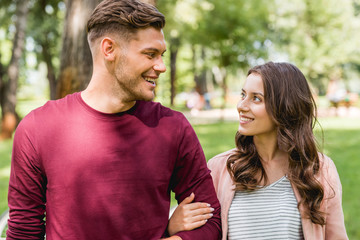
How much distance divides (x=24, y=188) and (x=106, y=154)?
45 centimetres

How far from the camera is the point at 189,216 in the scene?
219 centimetres

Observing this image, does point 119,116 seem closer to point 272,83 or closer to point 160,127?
point 160,127

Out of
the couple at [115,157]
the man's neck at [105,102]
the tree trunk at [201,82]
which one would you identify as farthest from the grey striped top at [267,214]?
the tree trunk at [201,82]

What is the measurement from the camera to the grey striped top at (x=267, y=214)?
2490 millimetres

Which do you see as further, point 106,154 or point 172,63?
point 172,63

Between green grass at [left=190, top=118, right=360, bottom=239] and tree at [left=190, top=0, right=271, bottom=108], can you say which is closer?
green grass at [left=190, top=118, right=360, bottom=239]

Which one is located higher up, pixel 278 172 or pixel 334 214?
pixel 278 172

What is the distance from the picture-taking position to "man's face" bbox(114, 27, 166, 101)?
82.4 inches

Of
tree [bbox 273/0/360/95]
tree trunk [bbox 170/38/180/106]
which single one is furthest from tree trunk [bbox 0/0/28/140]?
tree [bbox 273/0/360/95]

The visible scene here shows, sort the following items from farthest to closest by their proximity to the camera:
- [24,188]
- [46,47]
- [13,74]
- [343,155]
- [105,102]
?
[46,47], [13,74], [343,155], [105,102], [24,188]

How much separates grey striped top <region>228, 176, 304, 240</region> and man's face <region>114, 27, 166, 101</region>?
999 mm

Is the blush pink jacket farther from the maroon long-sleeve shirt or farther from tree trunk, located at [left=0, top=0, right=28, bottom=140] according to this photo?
tree trunk, located at [left=0, top=0, right=28, bottom=140]

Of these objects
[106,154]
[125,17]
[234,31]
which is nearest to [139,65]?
[125,17]

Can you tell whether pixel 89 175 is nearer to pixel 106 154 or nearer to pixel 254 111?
pixel 106 154
